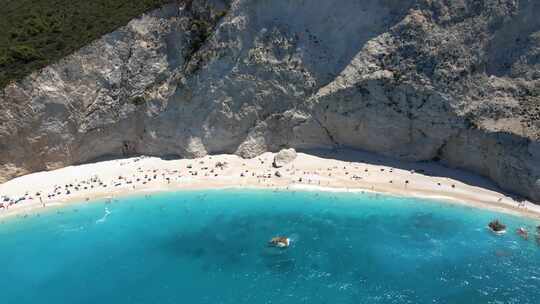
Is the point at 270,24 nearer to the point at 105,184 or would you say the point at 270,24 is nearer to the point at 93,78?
the point at 93,78

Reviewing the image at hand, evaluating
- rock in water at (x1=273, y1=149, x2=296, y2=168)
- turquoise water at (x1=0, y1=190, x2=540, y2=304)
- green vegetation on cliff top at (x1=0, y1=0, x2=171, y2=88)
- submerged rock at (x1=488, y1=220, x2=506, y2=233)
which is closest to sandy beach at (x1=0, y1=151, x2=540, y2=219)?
rock in water at (x1=273, y1=149, x2=296, y2=168)

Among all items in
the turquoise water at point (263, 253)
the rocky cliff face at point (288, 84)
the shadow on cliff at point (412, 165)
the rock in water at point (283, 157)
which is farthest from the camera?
the rock in water at point (283, 157)

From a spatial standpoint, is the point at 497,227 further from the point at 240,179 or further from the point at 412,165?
the point at 240,179

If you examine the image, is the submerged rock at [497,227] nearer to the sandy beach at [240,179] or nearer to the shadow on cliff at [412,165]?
the sandy beach at [240,179]

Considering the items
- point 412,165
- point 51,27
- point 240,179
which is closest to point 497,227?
point 412,165

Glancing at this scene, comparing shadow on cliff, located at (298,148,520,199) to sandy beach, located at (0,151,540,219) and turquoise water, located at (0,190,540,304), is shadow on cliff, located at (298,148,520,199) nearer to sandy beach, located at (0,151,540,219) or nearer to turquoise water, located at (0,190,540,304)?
sandy beach, located at (0,151,540,219)

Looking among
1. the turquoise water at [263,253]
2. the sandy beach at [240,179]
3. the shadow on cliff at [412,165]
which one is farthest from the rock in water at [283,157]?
the turquoise water at [263,253]

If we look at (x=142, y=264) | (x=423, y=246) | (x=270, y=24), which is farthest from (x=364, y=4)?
(x=142, y=264)
